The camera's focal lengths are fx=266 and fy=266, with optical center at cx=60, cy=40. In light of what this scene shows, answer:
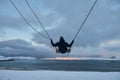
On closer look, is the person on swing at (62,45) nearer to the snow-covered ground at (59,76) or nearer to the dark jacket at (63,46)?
the dark jacket at (63,46)

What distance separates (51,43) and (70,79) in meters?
32.7

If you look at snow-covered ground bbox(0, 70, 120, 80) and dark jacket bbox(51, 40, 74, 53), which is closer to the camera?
dark jacket bbox(51, 40, 74, 53)

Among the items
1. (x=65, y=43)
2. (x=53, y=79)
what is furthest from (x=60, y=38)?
(x=53, y=79)

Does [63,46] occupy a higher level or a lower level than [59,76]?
lower

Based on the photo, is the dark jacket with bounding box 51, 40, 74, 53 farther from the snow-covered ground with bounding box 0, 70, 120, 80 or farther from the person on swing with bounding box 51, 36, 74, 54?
the snow-covered ground with bounding box 0, 70, 120, 80

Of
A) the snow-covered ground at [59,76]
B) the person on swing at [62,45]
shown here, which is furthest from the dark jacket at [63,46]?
the snow-covered ground at [59,76]

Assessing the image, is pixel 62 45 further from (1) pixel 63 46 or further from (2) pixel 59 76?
(2) pixel 59 76

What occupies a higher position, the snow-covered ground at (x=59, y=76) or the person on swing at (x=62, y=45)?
the snow-covered ground at (x=59, y=76)

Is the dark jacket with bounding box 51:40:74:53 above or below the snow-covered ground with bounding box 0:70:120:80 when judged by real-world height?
below

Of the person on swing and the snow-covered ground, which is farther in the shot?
the snow-covered ground

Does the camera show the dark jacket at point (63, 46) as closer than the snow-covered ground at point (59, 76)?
Yes

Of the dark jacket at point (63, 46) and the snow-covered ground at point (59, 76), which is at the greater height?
the snow-covered ground at point (59, 76)

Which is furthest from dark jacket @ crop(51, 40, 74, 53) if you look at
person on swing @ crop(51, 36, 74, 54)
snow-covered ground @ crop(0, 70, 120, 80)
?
snow-covered ground @ crop(0, 70, 120, 80)

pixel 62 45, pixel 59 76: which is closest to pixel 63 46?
pixel 62 45
